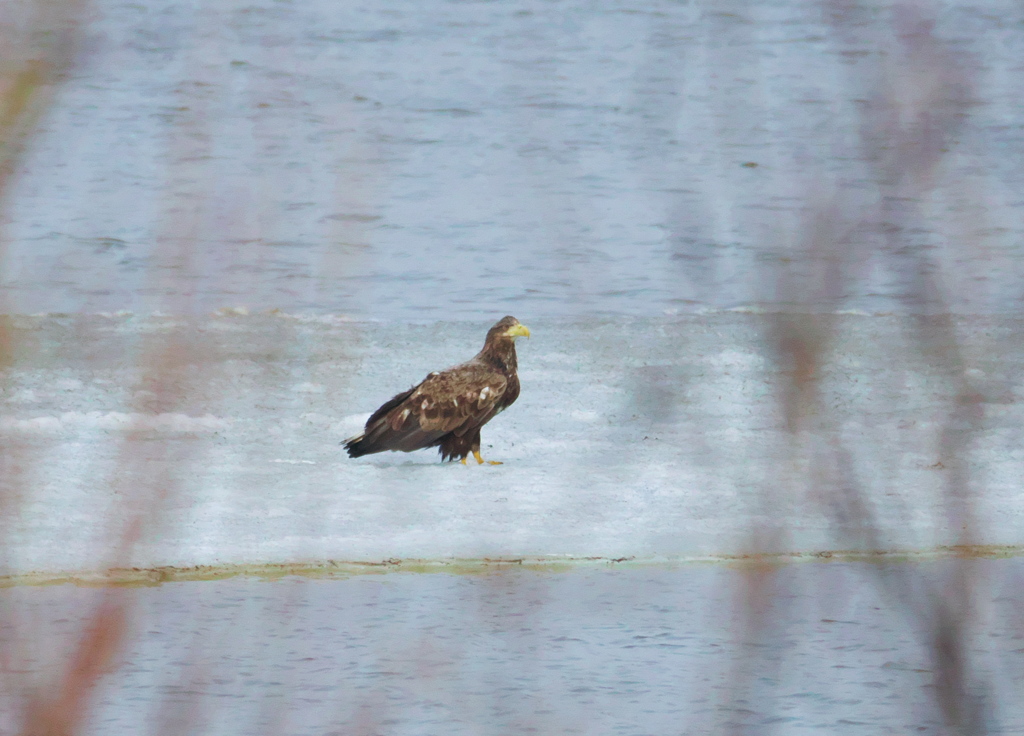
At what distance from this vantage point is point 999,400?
1.03 meters

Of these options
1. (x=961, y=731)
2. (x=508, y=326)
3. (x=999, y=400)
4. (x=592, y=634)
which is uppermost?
(x=999, y=400)

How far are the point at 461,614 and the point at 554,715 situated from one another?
0.65 m

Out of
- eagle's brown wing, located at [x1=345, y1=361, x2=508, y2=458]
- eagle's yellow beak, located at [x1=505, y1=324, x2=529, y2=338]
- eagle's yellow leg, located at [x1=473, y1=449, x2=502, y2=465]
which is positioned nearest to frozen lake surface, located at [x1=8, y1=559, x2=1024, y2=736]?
eagle's yellow leg, located at [x1=473, y1=449, x2=502, y2=465]

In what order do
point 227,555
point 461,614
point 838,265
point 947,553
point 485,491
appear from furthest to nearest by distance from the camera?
point 485,491
point 227,555
point 461,614
point 947,553
point 838,265

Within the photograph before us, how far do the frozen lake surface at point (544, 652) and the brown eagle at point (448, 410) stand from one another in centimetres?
A: 188

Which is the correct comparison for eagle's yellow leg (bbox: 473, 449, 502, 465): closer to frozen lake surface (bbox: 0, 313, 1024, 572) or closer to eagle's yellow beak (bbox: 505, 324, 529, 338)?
eagle's yellow beak (bbox: 505, 324, 529, 338)

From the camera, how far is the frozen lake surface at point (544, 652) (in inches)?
36.2

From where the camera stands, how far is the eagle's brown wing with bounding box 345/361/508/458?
16.4ft

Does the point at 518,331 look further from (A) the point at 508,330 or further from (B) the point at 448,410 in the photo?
(B) the point at 448,410

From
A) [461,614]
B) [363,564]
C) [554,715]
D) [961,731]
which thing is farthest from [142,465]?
[363,564]

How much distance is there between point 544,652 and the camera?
2.40 m

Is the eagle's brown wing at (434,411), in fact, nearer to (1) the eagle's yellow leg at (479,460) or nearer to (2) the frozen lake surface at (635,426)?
(1) the eagle's yellow leg at (479,460)

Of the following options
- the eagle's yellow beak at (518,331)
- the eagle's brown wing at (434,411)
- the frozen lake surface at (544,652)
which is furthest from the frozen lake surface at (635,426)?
the eagle's yellow beak at (518,331)

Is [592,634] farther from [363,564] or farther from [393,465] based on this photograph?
[393,465]
